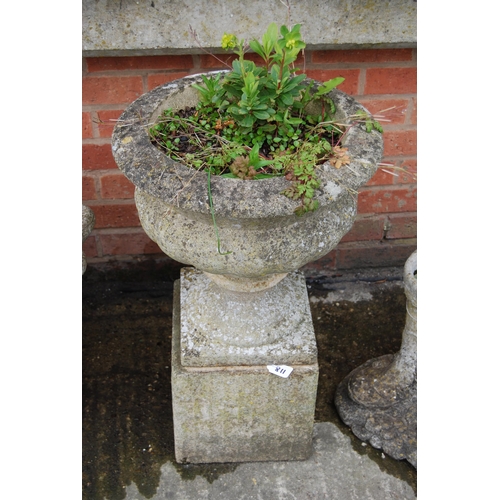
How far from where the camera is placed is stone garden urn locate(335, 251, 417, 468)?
2.14m

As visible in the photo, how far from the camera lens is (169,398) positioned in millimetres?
A: 2328

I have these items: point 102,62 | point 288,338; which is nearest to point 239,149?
point 288,338

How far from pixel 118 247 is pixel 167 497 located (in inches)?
42.9

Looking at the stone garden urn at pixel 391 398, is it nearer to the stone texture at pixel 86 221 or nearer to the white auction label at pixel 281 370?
the white auction label at pixel 281 370

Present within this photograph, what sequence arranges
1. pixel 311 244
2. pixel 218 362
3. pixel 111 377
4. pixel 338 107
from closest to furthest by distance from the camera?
pixel 311 244
pixel 338 107
pixel 218 362
pixel 111 377

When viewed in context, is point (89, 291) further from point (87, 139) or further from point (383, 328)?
point (383, 328)

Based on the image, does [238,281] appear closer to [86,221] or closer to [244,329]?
[244,329]

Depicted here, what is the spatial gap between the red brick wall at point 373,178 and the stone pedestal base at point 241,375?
0.65 meters

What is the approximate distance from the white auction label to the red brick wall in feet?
2.72

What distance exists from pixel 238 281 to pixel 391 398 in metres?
0.78

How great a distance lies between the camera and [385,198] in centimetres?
267

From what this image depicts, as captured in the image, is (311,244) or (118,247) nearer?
(311,244)

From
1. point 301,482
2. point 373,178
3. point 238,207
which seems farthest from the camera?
point 373,178

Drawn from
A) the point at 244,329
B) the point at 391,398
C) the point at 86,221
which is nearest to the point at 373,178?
the point at 391,398
